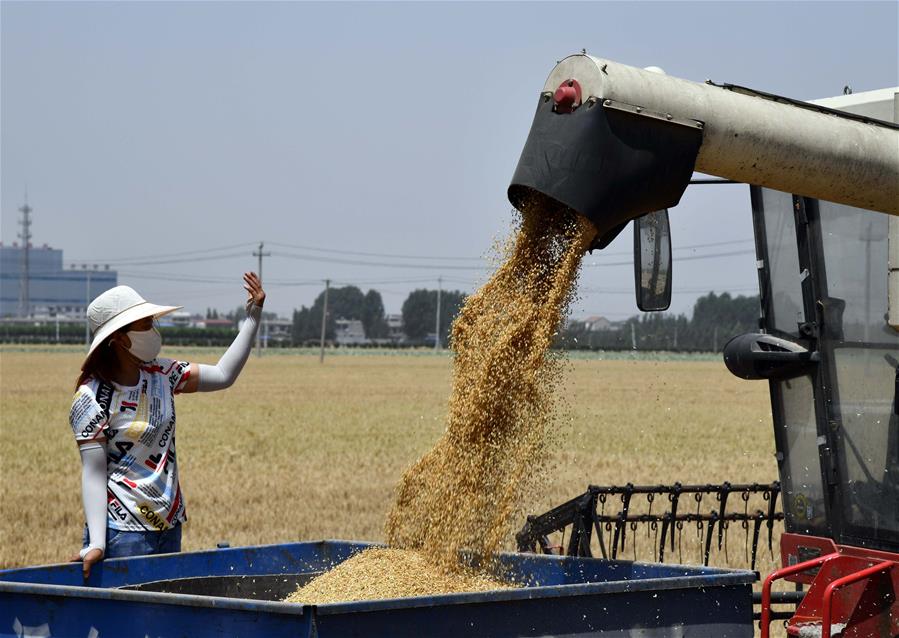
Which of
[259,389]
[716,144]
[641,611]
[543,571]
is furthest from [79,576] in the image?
[259,389]

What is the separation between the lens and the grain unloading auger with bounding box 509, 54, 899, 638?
3.31m

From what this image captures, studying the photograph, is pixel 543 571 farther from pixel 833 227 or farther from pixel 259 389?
pixel 259 389

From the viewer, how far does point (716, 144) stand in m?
3.31

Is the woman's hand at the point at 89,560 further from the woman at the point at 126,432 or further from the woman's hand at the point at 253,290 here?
the woman's hand at the point at 253,290

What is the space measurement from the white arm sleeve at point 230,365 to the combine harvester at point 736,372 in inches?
26.3

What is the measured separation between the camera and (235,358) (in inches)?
192

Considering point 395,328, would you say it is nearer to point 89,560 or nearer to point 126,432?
point 126,432

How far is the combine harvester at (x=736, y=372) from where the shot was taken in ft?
10.7

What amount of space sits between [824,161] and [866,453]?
57.1 inches

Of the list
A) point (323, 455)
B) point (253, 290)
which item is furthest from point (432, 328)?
point (253, 290)

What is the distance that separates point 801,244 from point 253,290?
2.14 meters

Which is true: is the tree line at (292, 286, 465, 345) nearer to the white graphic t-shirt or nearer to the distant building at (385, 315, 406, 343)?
the distant building at (385, 315, 406, 343)

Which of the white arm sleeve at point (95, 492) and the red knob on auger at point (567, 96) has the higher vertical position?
the red knob on auger at point (567, 96)

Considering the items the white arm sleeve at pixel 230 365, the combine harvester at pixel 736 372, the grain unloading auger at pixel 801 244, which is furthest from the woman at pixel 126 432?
the grain unloading auger at pixel 801 244
